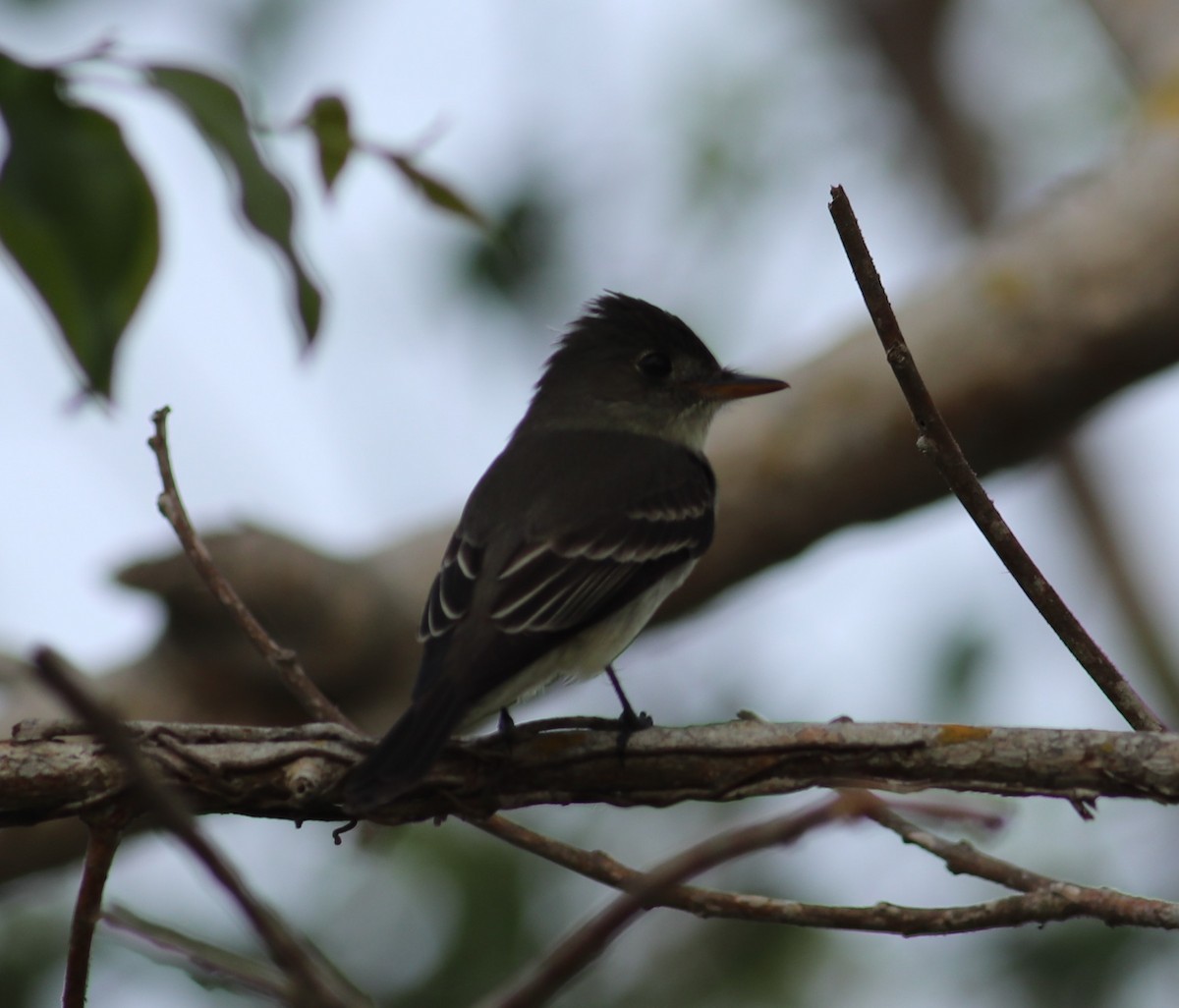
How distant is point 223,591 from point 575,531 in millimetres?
1100

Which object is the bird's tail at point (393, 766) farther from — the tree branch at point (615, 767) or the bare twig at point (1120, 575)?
the bare twig at point (1120, 575)

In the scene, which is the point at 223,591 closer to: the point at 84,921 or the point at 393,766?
the point at 393,766

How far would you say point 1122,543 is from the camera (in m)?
8.74

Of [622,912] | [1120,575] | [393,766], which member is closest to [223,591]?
[393,766]

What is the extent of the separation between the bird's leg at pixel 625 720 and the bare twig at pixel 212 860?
1.19 metres

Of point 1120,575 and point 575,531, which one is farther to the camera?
point 1120,575

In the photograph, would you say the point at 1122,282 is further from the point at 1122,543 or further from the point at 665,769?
the point at 1122,543

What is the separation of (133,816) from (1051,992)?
13.8ft

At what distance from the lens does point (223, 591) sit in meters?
2.84

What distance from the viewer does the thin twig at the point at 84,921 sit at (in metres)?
1.94

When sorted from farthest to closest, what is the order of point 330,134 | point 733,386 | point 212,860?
1. point 733,386
2. point 330,134
3. point 212,860

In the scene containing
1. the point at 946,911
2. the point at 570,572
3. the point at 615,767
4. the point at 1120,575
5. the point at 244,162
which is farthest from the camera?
the point at 1120,575

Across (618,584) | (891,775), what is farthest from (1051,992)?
(891,775)

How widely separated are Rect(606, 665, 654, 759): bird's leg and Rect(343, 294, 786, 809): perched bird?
0.01 m
